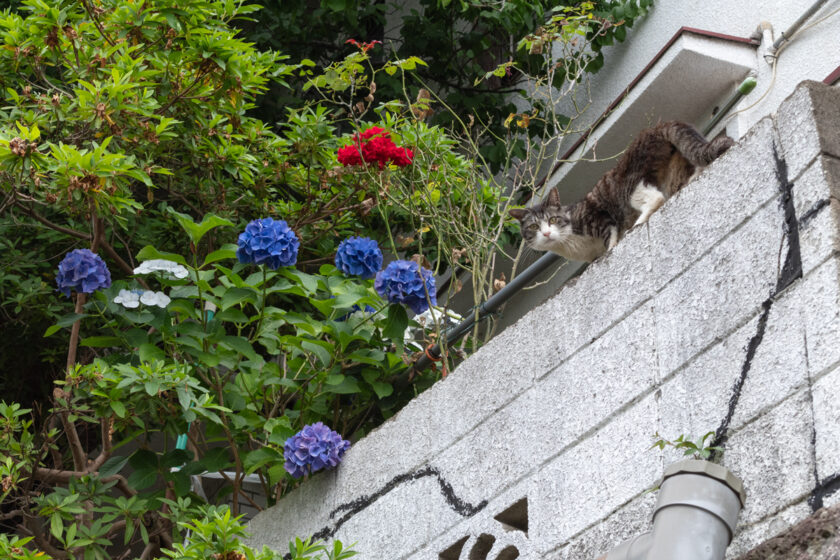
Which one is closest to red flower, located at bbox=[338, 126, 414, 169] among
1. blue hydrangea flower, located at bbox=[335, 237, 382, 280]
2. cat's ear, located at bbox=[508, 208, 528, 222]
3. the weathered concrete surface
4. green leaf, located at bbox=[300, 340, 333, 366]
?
blue hydrangea flower, located at bbox=[335, 237, 382, 280]

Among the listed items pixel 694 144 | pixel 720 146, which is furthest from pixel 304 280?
pixel 720 146

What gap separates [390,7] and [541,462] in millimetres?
6110

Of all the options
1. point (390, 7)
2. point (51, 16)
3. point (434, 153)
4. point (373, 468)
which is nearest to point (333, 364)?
point (373, 468)

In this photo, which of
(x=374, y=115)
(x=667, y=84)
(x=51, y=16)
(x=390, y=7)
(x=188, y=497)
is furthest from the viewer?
(x=390, y=7)

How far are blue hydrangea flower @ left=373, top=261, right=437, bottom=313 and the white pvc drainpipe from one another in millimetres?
1801

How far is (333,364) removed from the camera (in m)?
4.07

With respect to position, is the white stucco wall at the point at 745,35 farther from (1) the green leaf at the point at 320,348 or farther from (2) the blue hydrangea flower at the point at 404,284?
(1) the green leaf at the point at 320,348

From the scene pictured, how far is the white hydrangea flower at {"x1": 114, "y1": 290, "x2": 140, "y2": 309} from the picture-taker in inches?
159

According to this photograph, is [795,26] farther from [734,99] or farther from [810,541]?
[810,541]

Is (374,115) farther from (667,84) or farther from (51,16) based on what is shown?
(51,16)

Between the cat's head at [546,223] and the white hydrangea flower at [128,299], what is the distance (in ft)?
4.93

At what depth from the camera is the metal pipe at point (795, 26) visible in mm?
5430

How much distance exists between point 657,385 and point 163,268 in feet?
7.04

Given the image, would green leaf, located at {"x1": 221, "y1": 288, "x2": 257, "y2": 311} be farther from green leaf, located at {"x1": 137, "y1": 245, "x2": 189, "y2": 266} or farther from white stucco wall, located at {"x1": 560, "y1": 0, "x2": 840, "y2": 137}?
white stucco wall, located at {"x1": 560, "y1": 0, "x2": 840, "y2": 137}
